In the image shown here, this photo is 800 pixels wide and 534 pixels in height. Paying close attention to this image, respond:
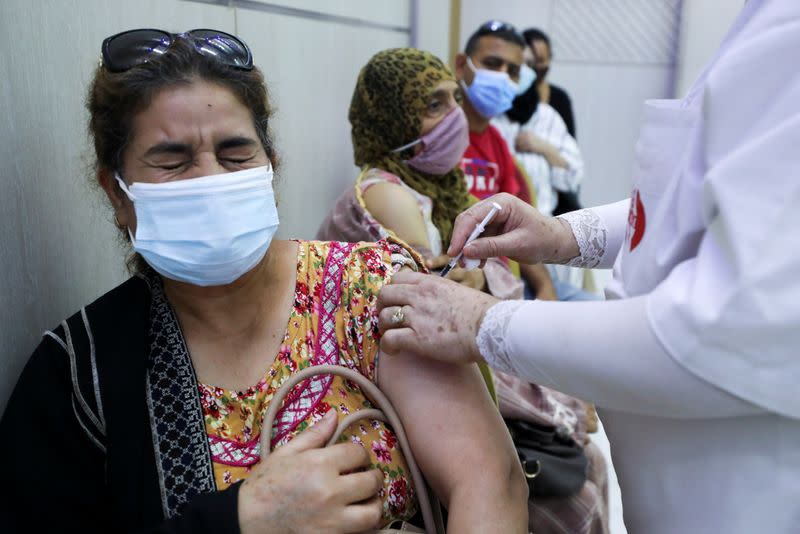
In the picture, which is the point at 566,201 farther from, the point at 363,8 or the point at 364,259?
the point at 364,259

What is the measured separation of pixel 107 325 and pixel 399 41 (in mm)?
2895

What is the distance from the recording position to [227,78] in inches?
52.1

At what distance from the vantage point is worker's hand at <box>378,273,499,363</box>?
104cm

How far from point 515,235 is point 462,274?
0.86 metres

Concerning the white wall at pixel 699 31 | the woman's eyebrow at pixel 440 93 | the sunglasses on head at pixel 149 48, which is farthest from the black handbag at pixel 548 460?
the white wall at pixel 699 31

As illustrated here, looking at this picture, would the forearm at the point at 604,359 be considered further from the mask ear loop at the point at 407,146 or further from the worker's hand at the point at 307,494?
the mask ear loop at the point at 407,146

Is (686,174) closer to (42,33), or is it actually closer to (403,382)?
(403,382)

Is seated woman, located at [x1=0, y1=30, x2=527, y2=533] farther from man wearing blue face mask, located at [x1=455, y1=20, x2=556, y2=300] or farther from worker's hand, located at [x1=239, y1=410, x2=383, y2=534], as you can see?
man wearing blue face mask, located at [x1=455, y1=20, x2=556, y2=300]

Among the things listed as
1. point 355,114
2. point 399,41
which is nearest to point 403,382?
point 355,114

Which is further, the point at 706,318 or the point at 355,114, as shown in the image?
the point at 355,114

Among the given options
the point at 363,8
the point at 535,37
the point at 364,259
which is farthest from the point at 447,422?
the point at 535,37

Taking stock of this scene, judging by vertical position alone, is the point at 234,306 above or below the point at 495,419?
above

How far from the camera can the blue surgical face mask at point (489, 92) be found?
10.7 ft

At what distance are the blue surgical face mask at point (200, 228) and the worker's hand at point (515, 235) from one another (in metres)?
0.39
